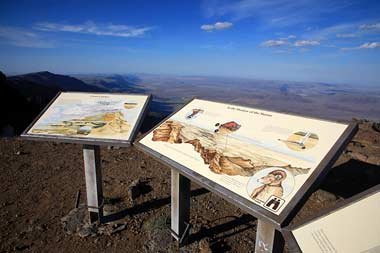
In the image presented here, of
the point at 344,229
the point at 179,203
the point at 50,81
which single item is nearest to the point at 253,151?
the point at 344,229

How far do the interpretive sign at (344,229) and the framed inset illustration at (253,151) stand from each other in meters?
0.19

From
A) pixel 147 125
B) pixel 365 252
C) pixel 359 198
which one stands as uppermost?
pixel 359 198


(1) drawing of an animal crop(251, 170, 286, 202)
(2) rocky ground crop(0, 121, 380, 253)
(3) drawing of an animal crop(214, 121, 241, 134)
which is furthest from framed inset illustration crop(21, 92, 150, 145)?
(1) drawing of an animal crop(251, 170, 286, 202)

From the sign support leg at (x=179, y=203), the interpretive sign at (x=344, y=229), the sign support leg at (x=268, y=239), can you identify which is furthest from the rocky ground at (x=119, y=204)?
the interpretive sign at (x=344, y=229)

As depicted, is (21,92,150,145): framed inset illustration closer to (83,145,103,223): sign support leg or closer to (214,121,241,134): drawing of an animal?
(83,145,103,223): sign support leg

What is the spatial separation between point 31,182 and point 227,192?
584 cm

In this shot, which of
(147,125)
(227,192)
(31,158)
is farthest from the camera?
(147,125)

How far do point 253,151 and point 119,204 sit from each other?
12.1 ft

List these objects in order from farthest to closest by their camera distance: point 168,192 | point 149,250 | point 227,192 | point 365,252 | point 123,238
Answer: point 168,192 → point 123,238 → point 149,250 → point 227,192 → point 365,252

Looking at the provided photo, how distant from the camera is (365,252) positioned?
5.87 ft

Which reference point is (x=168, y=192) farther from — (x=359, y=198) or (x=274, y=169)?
(x=359, y=198)

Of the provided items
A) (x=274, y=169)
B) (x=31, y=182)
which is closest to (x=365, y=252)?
(x=274, y=169)

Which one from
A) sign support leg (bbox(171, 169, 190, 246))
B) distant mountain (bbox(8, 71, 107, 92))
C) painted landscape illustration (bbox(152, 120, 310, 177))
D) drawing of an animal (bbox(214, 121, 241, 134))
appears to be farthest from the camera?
distant mountain (bbox(8, 71, 107, 92))

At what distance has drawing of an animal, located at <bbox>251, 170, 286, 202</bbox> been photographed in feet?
7.94
